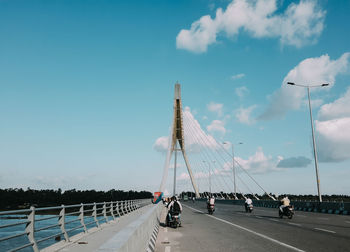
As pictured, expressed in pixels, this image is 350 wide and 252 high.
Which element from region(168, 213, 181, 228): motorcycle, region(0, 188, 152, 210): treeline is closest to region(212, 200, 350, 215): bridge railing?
region(168, 213, 181, 228): motorcycle

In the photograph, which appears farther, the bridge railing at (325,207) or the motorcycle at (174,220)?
the bridge railing at (325,207)

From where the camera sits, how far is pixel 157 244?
1007 centimetres

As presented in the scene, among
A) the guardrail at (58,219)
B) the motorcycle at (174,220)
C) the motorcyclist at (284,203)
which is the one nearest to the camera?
the guardrail at (58,219)

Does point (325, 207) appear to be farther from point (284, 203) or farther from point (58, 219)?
point (58, 219)

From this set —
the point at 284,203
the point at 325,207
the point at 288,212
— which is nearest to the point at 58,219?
the point at 288,212

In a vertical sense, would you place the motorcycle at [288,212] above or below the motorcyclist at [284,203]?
below

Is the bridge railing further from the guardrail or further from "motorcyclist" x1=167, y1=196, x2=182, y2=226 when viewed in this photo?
the guardrail

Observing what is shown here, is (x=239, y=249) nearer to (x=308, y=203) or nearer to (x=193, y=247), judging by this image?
(x=193, y=247)

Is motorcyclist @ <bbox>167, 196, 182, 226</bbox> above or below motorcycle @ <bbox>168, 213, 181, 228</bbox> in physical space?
above

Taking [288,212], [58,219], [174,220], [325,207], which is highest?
[58,219]

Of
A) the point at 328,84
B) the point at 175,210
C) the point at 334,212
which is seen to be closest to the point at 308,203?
the point at 334,212

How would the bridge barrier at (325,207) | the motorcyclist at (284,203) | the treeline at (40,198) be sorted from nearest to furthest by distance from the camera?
1. the motorcyclist at (284,203)
2. the bridge barrier at (325,207)
3. the treeline at (40,198)

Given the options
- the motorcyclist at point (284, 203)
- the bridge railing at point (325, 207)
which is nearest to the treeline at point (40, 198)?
the bridge railing at point (325, 207)

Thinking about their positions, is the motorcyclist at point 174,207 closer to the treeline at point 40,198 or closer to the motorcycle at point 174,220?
the motorcycle at point 174,220
